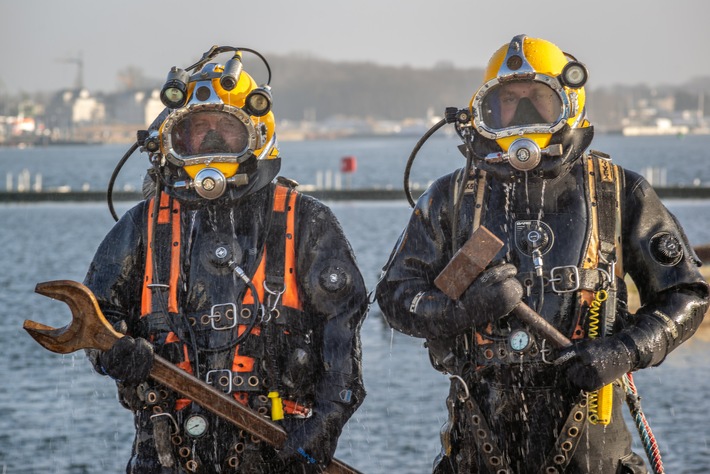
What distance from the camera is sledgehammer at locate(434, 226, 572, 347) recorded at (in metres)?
4.97

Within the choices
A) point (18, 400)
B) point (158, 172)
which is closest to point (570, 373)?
point (158, 172)

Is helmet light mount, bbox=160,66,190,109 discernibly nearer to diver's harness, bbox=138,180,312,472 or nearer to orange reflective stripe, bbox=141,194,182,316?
orange reflective stripe, bbox=141,194,182,316

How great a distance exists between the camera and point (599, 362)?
16.1 ft

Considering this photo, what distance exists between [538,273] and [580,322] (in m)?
0.24

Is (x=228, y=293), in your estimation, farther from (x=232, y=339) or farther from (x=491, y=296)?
(x=491, y=296)

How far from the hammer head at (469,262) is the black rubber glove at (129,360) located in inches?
44.1

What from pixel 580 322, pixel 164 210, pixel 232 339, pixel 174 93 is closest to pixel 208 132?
pixel 174 93

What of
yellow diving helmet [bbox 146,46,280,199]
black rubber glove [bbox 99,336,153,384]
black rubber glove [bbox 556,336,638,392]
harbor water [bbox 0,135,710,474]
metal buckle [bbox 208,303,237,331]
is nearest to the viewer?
black rubber glove [bbox 556,336,638,392]

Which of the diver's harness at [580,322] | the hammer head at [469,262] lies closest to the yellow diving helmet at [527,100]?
the diver's harness at [580,322]

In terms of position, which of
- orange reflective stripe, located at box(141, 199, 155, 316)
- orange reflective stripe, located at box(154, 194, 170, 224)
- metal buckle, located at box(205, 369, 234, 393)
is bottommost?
metal buckle, located at box(205, 369, 234, 393)

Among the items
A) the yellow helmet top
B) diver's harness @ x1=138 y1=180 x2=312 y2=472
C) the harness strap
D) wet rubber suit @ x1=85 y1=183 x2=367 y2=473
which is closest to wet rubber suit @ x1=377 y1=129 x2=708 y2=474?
the harness strap

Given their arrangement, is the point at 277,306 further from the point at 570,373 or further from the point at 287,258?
the point at 570,373

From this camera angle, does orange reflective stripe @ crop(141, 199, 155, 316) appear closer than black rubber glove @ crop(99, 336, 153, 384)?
No

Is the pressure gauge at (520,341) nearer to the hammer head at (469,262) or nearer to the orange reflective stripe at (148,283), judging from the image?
the hammer head at (469,262)
